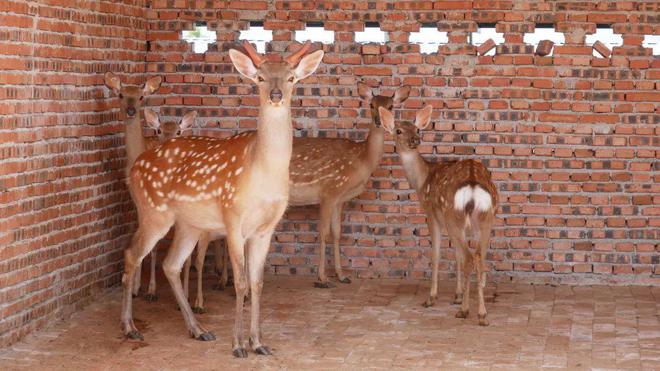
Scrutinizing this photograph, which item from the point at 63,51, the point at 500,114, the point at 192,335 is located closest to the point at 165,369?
the point at 192,335

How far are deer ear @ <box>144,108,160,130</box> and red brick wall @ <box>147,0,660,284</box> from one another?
2.79 ft

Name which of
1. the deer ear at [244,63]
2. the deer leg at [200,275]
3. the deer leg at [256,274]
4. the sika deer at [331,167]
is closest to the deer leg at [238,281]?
the deer leg at [256,274]

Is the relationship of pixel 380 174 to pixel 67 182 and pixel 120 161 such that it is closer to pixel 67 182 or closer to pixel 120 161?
pixel 120 161

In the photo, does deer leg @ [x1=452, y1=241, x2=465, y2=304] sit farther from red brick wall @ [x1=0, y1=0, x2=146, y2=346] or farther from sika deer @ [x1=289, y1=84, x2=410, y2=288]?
red brick wall @ [x1=0, y1=0, x2=146, y2=346]

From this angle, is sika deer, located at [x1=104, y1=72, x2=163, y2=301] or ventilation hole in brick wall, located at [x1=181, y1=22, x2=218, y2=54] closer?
sika deer, located at [x1=104, y1=72, x2=163, y2=301]

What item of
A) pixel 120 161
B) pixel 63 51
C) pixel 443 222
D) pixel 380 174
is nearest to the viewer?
pixel 63 51

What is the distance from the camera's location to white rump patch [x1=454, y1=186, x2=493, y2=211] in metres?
7.78

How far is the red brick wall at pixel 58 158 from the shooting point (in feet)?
23.1

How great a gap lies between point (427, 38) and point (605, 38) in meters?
1.46

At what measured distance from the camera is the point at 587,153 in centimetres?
930

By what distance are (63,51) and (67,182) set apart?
3.01ft

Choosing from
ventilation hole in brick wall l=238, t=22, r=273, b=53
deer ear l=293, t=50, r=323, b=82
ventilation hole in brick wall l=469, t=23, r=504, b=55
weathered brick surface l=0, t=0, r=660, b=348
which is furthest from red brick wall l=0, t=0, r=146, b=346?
ventilation hole in brick wall l=469, t=23, r=504, b=55

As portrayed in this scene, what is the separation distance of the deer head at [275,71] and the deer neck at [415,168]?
194 cm

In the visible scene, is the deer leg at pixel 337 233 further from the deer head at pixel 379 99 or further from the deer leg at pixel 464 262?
the deer leg at pixel 464 262
